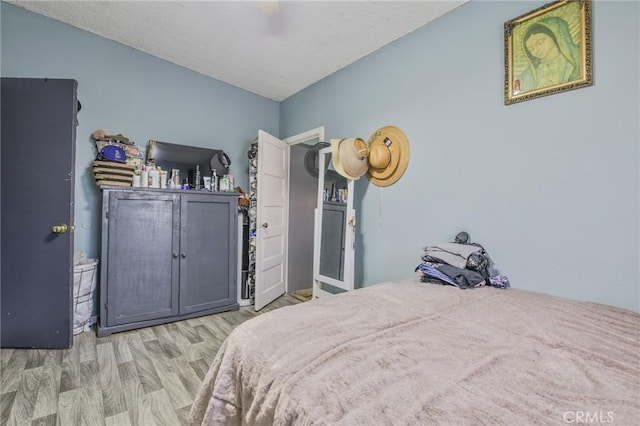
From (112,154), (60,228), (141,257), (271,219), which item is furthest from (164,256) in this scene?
(271,219)

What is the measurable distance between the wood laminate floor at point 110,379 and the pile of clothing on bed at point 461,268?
1.56 metres

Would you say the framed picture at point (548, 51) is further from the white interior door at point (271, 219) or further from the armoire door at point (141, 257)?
the armoire door at point (141, 257)

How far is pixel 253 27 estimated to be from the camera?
7.52 feet

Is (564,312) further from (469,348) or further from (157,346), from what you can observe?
(157,346)

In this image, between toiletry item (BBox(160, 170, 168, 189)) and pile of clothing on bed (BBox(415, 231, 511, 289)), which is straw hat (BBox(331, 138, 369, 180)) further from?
toiletry item (BBox(160, 170, 168, 189))

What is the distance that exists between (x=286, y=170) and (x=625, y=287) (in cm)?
304

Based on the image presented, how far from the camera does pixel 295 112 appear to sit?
140 inches

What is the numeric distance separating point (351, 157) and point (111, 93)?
7.59 feet

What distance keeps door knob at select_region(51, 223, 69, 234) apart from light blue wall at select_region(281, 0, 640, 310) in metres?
2.34

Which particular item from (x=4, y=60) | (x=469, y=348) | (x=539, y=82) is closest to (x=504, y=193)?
(x=539, y=82)

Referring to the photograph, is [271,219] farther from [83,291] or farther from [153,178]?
[83,291]

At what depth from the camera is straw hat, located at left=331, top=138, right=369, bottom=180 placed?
7.63 ft

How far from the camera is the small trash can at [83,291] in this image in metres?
2.24

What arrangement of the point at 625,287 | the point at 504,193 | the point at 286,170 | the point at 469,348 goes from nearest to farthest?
the point at 469,348 < the point at 625,287 < the point at 504,193 < the point at 286,170
